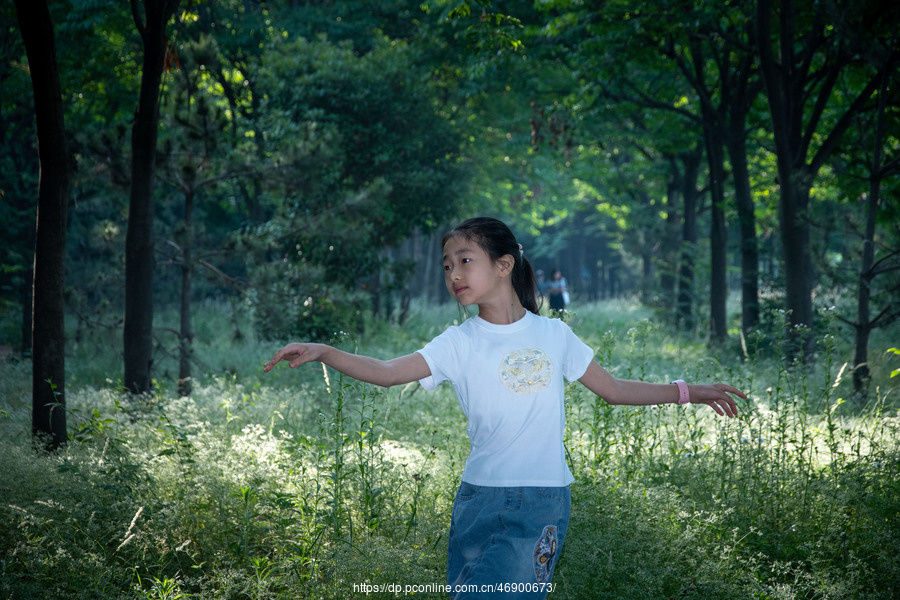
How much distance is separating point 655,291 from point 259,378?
16.6m

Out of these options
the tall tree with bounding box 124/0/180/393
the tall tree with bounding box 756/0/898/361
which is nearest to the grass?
the tall tree with bounding box 124/0/180/393

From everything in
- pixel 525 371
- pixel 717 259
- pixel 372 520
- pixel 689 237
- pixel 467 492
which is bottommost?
pixel 372 520

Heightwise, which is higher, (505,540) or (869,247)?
(869,247)

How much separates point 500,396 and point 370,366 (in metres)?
0.53

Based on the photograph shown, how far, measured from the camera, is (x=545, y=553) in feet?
8.93

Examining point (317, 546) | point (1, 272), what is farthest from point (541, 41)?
point (1, 272)

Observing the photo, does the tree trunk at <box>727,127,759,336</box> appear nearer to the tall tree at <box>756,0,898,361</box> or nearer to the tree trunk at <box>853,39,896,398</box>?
the tall tree at <box>756,0,898,361</box>

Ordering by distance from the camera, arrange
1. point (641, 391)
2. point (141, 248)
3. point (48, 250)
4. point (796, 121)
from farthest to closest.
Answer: point (796, 121) < point (141, 248) < point (48, 250) < point (641, 391)

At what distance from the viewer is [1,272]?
17172 mm

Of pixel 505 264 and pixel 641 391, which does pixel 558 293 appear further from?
pixel 505 264

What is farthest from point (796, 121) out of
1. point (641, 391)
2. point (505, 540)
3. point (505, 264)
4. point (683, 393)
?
point (505, 540)

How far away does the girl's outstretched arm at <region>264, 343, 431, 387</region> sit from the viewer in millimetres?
2727

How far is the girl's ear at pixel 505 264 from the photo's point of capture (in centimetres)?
309

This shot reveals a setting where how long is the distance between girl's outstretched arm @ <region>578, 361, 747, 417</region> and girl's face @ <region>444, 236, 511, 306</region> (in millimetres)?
605
